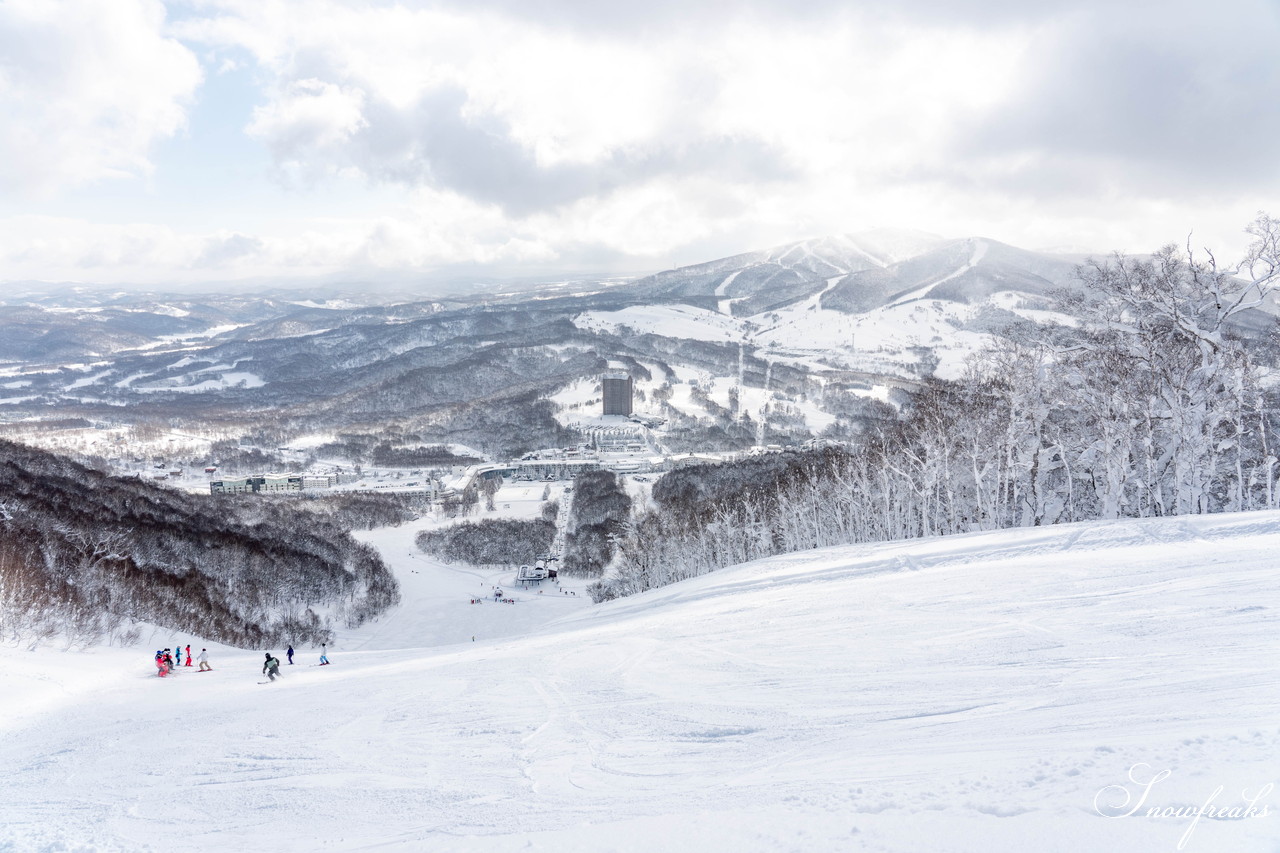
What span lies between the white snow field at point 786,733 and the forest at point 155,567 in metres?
14.6

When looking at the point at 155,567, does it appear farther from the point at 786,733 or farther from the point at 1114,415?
the point at 1114,415

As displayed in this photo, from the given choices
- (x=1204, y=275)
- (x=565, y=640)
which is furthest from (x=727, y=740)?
(x=1204, y=275)

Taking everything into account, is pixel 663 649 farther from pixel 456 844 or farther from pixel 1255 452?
pixel 1255 452

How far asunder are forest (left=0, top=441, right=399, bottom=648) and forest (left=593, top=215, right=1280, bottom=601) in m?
35.4

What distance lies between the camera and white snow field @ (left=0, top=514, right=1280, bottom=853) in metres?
6.70

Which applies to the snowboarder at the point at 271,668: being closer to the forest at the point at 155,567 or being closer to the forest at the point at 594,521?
the forest at the point at 155,567

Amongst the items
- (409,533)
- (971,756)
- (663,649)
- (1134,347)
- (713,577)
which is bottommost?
(409,533)

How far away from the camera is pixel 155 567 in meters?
47.8

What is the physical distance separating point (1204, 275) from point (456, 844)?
89.4ft

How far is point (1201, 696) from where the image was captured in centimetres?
796

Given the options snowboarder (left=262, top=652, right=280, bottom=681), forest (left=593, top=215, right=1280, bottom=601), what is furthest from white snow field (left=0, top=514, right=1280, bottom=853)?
forest (left=593, top=215, right=1280, bottom=601)

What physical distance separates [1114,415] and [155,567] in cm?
5934

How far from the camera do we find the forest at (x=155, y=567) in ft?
97.3

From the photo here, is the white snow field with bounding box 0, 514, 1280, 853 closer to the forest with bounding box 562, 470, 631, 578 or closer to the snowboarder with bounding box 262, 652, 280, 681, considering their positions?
the snowboarder with bounding box 262, 652, 280, 681
